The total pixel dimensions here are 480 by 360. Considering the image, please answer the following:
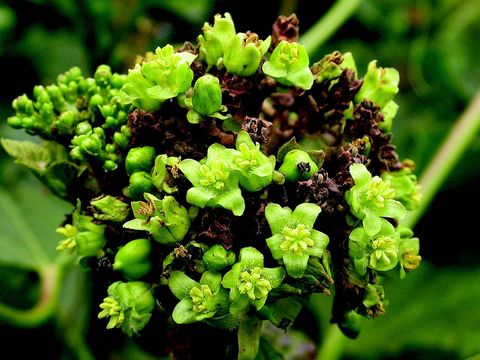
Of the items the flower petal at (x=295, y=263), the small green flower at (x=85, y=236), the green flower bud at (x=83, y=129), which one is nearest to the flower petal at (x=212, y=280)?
the flower petal at (x=295, y=263)

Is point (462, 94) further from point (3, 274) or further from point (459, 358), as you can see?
point (3, 274)

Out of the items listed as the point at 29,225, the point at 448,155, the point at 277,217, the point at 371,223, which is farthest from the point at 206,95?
the point at 29,225

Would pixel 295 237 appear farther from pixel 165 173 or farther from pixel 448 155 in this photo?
pixel 448 155

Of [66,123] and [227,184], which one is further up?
[66,123]

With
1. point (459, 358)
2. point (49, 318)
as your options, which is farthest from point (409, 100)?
point (49, 318)

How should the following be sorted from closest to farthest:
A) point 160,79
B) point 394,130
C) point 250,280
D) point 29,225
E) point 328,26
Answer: point 250,280 < point 160,79 < point 328,26 < point 29,225 < point 394,130

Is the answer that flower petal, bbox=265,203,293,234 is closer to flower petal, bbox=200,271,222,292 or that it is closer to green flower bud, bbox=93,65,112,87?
flower petal, bbox=200,271,222,292

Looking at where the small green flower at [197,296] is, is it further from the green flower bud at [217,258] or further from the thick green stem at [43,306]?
the thick green stem at [43,306]
